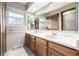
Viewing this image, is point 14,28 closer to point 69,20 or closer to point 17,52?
point 17,52

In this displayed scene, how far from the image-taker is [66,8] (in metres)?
1.44

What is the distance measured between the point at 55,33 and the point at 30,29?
0.47m

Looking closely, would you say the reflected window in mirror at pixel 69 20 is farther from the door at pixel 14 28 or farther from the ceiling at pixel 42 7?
the door at pixel 14 28

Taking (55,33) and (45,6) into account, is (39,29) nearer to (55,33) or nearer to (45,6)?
(55,33)

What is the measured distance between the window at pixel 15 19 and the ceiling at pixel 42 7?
198mm

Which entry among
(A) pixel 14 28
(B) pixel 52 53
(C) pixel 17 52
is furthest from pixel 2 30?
(B) pixel 52 53

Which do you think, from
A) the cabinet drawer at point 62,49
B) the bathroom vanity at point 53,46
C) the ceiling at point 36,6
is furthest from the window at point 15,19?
the cabinet drawer at point 62,49

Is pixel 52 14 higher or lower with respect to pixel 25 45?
higher

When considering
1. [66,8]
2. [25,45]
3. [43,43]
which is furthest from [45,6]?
[25,45]

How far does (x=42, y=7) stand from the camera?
165cm

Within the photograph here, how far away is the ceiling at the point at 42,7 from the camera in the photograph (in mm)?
1545

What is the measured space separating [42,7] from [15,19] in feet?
1.65

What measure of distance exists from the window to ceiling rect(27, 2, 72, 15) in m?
0.20

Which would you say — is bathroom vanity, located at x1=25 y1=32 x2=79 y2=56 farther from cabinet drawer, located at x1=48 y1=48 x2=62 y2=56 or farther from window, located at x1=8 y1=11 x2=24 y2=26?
window, located at x1=8 y1=11 x2=24 y2=26
